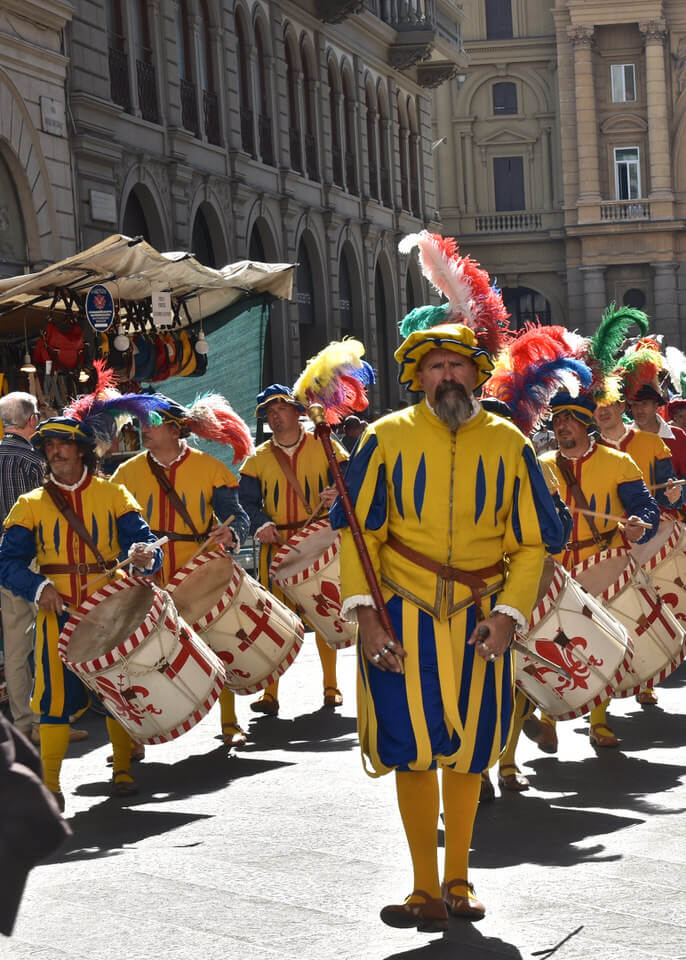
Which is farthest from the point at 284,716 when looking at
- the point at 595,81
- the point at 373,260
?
the point at 595,81

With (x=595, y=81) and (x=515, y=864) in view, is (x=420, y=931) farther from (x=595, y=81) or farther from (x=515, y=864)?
(x=595, y=81)

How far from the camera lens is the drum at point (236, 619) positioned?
8.78 m

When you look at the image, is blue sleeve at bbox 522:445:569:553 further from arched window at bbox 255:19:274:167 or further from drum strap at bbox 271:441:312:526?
arched window at bbox 255:19:274:167

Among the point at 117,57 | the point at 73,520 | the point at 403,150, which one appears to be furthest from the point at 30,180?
the point at 403,150

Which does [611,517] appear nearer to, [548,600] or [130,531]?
[548,600]

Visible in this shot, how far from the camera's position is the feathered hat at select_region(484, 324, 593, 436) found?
25.6ft

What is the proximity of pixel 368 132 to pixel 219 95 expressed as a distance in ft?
32.9

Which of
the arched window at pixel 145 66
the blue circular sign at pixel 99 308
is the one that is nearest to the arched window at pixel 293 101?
the arched window at pixel 145 66

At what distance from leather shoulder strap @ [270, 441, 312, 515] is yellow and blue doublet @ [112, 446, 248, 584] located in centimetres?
115

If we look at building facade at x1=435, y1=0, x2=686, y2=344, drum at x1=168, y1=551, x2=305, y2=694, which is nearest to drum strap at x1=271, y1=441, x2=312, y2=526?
drum at x1=168, y1=551, x2=305, y2=694

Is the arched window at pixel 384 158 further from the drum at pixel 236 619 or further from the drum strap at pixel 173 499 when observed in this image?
the drum at pixel 236 619

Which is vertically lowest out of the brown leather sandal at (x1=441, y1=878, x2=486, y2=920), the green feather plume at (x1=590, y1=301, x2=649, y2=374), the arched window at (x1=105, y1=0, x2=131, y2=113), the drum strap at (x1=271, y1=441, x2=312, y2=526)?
the brown leather sandal at (x1=441, y1=878, x2=486, y2=920)

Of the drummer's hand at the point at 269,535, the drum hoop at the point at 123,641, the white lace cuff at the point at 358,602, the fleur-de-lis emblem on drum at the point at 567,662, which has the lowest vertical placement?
the fleur-de-lis emblem on drum at the point at 567,662

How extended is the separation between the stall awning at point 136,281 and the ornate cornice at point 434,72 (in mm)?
25839
